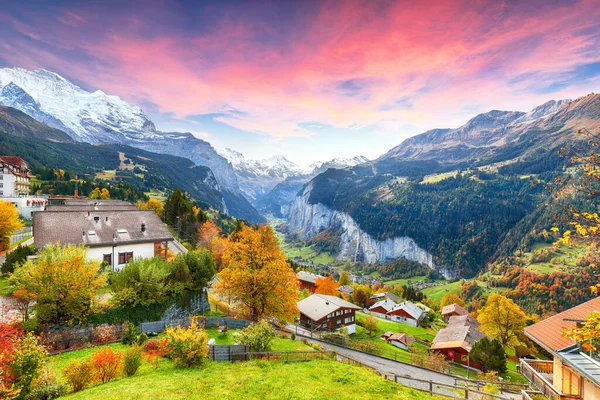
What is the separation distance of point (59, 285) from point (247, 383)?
17082mm

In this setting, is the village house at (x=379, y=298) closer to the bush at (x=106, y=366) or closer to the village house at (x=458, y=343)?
the village house at (x=458, y=343)

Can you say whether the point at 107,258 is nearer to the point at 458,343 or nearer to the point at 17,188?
the point at 458,343

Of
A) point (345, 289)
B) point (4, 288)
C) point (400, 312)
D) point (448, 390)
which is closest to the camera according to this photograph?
point (448, 390)

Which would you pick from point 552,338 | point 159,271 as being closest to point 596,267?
point 552,338

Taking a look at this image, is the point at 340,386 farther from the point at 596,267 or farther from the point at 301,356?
the point at 596,267

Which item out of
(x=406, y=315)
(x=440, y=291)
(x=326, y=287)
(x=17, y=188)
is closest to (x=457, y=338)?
(x=406, y=315)

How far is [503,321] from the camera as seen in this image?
59812 mm

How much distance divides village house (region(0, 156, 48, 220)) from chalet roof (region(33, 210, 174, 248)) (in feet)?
136

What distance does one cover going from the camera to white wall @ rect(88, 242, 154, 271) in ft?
121

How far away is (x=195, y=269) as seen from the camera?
113 ft

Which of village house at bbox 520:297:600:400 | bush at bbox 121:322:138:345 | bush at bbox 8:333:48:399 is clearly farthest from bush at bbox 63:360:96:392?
village house at bbox 520:297:600:400

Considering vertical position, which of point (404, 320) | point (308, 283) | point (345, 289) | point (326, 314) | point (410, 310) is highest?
point (326, 314)

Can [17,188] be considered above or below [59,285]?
above

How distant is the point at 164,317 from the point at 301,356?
1521 centimetres
